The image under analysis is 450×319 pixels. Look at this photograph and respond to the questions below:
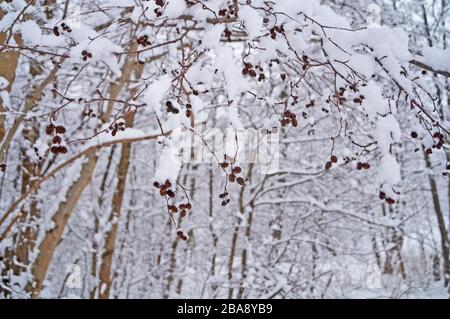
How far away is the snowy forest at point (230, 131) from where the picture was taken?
2.11 meters

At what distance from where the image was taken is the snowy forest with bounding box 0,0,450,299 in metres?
2.11

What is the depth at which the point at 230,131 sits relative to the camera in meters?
2.00

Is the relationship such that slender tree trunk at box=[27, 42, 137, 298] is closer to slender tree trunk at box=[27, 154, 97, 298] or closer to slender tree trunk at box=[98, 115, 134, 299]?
slender tree trunk at box=[27, 154, 97, 298]

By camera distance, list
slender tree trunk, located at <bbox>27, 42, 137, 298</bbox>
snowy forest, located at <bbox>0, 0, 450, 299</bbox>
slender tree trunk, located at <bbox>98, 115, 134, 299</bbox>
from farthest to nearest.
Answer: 1. slender tree trunk, located at <bbox>98, 115, 134, 299</bbox>
2. slender tree trunk, located at <bbox>27, 42, 137, 298</bbox>
3. snowy forest, located at <bbox>0, 0, 450, 299</bbox>

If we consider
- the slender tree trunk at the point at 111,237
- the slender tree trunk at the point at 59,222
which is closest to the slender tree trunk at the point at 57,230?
the slender tree trunk at the point at 59,222

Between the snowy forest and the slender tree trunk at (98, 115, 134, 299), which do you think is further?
the slender tree trunk at (98, 115, 134, 299)

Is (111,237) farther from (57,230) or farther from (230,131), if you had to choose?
(230,131)

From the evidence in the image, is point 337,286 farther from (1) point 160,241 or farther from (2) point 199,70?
(2) point 199,70

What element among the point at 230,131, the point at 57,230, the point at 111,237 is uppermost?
the point at 111,237

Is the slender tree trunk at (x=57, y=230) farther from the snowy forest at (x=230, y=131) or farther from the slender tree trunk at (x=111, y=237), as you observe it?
the slender tree trunk at (x=111, y=237)

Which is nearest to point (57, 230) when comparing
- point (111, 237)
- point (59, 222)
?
point (59, 222)

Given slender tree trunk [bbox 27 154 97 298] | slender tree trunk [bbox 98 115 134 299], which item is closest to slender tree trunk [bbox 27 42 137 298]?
slender tree trunk [bbox 27 154 97 298]
